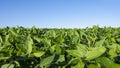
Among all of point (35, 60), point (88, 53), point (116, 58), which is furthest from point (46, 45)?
point (88, 53)

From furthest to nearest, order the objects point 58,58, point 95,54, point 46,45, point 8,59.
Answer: point 46,45 < point 8,59 < point 58,58 < point 95,54

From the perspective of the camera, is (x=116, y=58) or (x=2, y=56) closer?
(x=116, y=58)

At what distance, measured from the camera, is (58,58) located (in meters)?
1.92

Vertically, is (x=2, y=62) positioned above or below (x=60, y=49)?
below

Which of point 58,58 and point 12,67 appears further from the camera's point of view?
point 12,67

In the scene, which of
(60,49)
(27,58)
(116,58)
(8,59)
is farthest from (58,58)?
(8,59)

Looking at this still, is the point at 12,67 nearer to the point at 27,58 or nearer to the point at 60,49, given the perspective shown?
the point at 27,58

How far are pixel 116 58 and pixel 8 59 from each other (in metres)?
1.05

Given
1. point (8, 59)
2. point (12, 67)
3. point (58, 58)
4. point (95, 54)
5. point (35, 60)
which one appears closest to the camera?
point (95, 54)

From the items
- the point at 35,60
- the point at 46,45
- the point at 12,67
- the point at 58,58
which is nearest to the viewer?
the point at 58,58

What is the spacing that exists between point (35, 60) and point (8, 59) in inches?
12.6

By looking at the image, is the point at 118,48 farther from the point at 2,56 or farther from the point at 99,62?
the point at 2,56

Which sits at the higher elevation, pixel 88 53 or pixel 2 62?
pixel 88 53

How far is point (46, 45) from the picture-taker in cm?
280
